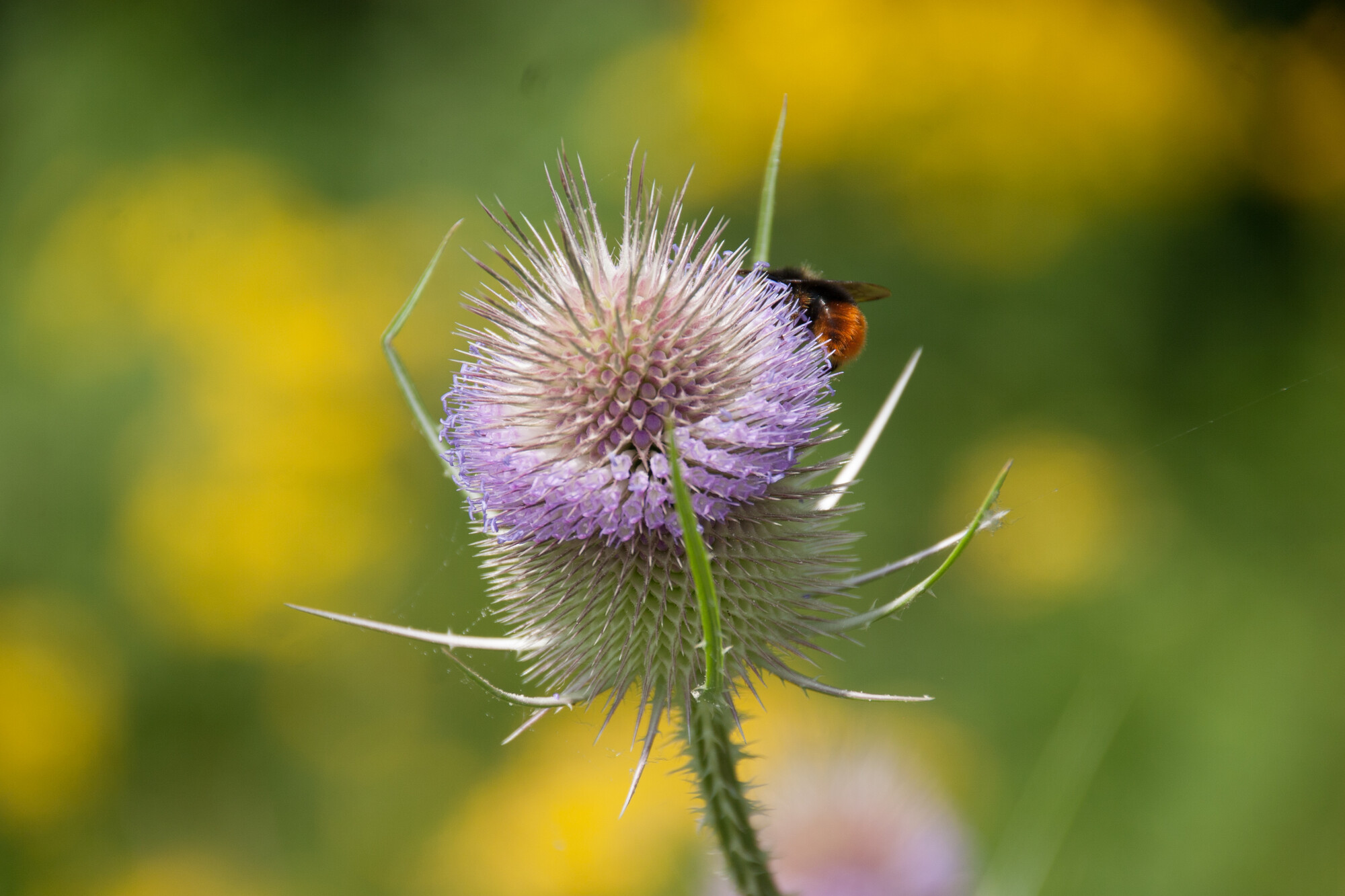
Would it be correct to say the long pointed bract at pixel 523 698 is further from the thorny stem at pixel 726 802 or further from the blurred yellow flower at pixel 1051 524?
the blurred yellow flower at pixel 1051 524

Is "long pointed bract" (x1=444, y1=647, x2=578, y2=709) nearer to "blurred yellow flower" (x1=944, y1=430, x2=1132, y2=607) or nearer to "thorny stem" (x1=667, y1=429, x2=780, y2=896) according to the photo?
"thorny stem" (x1=667, y1=429, x2=780, y2=896)

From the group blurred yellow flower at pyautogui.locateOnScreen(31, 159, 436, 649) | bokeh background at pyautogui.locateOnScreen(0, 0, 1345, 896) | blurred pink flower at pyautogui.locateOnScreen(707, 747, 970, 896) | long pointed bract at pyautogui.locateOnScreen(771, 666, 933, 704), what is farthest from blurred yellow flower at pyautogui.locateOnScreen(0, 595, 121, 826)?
long pointed bract at pyautogui.locateOnScreen(771, 666, 933, 704)

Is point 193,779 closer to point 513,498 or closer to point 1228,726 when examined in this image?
point 513,498

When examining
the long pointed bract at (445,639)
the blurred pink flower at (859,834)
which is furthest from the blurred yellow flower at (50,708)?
the long pointed bract at (445,639)

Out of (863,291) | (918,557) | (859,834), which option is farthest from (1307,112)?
(918,557)

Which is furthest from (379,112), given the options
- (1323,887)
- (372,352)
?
(1323,887)

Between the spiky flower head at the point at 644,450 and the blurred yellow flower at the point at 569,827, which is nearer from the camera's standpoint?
the spiky flower head at the point at 644,450
